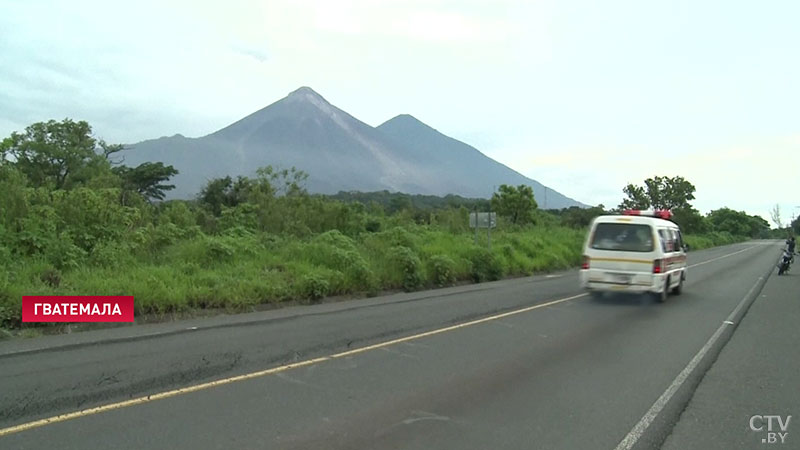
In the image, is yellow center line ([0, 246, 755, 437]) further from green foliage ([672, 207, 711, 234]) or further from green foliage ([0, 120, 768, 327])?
green foliage ([672, 207, 711, 234])

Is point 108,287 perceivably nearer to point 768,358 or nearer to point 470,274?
point 768,358

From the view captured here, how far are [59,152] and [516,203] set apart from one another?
135ft

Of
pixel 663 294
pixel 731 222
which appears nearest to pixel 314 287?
pixel 663 294

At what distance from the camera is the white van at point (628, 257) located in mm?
12719

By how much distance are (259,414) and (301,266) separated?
29.8 feet

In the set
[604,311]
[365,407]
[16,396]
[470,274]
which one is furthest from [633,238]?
[16,396]

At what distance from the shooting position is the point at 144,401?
16.9 feet

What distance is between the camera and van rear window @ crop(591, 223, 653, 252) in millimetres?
12891

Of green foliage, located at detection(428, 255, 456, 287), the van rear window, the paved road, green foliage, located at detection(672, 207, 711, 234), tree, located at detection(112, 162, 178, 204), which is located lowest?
the paved road

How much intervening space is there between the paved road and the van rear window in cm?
284

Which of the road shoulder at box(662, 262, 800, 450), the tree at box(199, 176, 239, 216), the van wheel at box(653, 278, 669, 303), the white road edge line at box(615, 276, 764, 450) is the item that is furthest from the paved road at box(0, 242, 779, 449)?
the tree at box(199, 176, 239, 216)

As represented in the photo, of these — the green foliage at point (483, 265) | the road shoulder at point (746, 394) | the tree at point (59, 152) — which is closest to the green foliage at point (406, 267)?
the green foliage at point (483, 265)

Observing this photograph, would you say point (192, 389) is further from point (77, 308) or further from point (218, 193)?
point (218, 193)

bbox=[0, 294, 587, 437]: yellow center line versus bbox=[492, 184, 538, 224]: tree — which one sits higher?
bbox=[492, 184, 538, 224]: tree
